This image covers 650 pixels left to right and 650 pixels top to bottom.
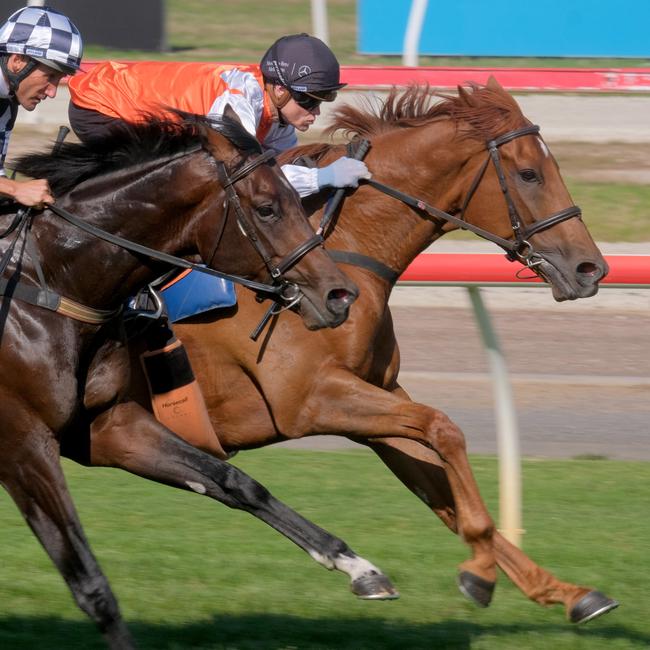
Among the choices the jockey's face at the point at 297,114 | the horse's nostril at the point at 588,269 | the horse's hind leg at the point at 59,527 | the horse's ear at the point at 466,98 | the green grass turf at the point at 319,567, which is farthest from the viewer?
the horse's ear at the point at 466,98

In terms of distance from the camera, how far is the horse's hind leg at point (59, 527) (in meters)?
3.70

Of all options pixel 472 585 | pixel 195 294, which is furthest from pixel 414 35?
pixel 472 585

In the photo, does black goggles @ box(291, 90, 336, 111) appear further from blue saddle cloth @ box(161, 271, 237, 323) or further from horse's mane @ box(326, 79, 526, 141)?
blue saddle cloth @ box(161, 271, 237, 323)

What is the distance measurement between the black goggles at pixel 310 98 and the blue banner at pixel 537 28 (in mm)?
13916

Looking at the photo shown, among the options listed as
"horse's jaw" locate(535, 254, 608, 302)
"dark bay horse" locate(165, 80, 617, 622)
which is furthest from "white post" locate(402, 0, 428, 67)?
"horse's jaw" locate(535, 254, 608, 302)

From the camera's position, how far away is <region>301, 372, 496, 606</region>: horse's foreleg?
13.6 feet

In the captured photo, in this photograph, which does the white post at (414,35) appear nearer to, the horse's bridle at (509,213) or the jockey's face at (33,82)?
the horse's bridle at (509,213)

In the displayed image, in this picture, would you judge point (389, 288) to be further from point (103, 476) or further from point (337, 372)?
point (103, 476)

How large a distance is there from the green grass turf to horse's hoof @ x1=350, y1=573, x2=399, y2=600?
0.44 m

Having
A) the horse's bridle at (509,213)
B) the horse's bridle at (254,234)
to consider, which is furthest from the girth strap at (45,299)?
the horse's bridle at (509,213)

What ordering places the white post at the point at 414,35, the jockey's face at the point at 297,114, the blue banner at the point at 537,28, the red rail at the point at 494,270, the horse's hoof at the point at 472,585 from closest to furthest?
the horse's hoof at the point at 472,585, the jockey's face at the point at 297,114, the red rail at the point at 494,270, the white post at the point at 414,35, the blue banner at the point at 537,28

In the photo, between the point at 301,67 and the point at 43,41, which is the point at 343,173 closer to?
the point at 301,67

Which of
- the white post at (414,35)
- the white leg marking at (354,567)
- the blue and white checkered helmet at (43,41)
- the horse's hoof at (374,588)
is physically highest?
the white post at (414,35)

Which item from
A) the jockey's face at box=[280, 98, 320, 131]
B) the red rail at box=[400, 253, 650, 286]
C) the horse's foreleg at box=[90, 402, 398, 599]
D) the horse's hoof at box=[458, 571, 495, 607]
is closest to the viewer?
the horse's foreleg at box=[90, 402, 398, 599]
